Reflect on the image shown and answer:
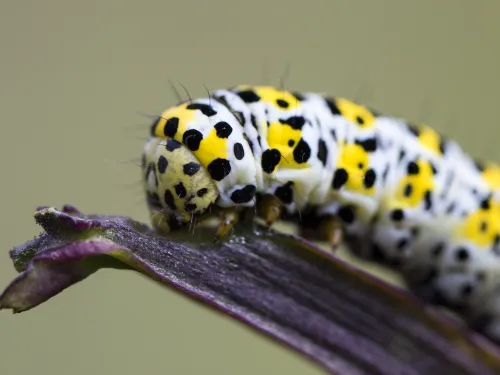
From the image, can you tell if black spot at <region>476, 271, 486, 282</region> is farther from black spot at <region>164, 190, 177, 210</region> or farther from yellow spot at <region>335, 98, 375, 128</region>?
black spot at <region>164, 190, 177, 210</region>

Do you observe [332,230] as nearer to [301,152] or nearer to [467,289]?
[301,152]

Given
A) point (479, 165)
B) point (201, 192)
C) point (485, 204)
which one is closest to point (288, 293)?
point (201, 192)

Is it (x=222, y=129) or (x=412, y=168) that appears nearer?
(x=222, y=129)

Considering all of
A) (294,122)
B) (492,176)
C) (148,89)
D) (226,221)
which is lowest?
(148,89)

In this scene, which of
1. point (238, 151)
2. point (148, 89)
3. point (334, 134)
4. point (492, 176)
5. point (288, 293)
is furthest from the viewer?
point (148, 89)

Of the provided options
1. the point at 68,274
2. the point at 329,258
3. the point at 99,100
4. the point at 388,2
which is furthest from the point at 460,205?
the point at 388,2

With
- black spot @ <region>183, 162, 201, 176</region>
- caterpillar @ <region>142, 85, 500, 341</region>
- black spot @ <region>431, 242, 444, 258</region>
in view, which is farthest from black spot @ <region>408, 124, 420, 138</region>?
black spot @ <region>183, 162, 201, 176</region>

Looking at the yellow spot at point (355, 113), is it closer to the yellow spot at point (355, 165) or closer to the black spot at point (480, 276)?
the yellow spot at point (355, 165)
